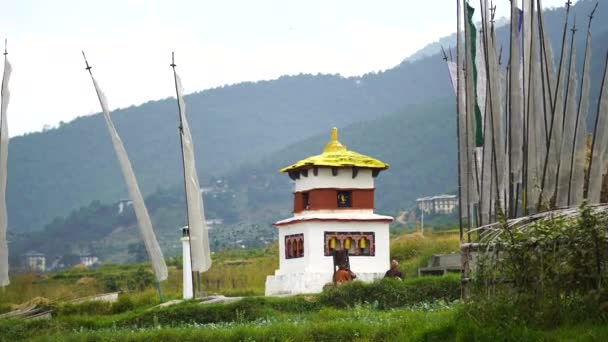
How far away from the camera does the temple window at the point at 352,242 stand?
1405 inches

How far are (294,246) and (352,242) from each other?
1.77 metres

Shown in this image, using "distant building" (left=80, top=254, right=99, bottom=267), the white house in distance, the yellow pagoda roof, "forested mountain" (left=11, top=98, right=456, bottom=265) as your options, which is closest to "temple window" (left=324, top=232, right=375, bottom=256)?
the white house in distance

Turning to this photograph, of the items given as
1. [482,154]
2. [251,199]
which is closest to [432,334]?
[482,154]

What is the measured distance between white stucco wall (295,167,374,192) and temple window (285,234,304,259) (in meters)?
1.48

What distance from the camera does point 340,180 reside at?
119ft

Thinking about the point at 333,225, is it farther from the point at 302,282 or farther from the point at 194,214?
the point at 194,214

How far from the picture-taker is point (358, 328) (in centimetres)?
2062

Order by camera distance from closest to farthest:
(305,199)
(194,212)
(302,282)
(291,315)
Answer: (291,315), (194,212), (302,282), (305,199)

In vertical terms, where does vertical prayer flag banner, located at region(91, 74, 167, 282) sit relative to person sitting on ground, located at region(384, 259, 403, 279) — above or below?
above

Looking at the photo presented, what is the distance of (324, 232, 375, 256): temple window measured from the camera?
35688mm

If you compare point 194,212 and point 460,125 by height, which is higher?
point 460,125

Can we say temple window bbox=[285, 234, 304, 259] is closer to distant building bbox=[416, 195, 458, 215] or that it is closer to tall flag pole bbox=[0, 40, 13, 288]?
tall flag pole bbox=[0, 40, 13, 288]

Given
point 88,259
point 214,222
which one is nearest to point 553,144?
point 88,259

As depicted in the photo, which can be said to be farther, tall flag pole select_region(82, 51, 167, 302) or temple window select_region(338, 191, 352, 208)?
temple window select_region(338, 191, 352, 208)
